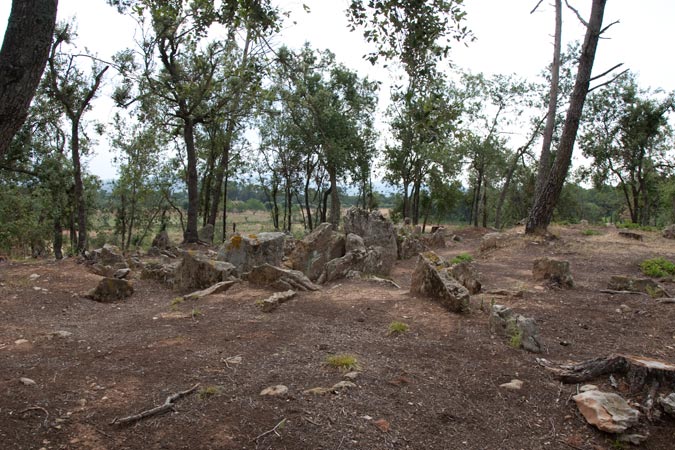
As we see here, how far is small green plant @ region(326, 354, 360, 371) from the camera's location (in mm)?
4230

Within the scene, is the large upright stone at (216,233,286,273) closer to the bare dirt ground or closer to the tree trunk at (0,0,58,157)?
the bare dirt ground

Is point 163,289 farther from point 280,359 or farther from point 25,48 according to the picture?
point 25,48

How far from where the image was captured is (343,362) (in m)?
4.27

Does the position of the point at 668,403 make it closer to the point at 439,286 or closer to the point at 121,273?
the point at 439,286

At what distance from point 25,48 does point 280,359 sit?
10.4ft

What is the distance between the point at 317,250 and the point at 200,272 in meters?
2.61

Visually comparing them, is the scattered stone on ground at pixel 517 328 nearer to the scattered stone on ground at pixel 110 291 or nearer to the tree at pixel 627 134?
the scattered stone on ground at pixel 110 291

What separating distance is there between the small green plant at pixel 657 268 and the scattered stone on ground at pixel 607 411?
5956 mm

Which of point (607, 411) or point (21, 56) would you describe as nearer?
point (21, 56)

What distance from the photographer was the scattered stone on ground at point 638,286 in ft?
21.9

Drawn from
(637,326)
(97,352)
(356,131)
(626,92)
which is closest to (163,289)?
(97,352)

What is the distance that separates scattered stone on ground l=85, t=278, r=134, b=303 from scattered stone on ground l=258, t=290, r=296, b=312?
8.76 ft

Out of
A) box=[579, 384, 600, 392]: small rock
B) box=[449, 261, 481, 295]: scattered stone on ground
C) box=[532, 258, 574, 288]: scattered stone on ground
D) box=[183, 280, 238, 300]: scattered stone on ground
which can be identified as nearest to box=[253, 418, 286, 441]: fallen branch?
box=[579, 384, 600, 392]: small rock

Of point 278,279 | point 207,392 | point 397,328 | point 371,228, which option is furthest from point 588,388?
point 371,228
